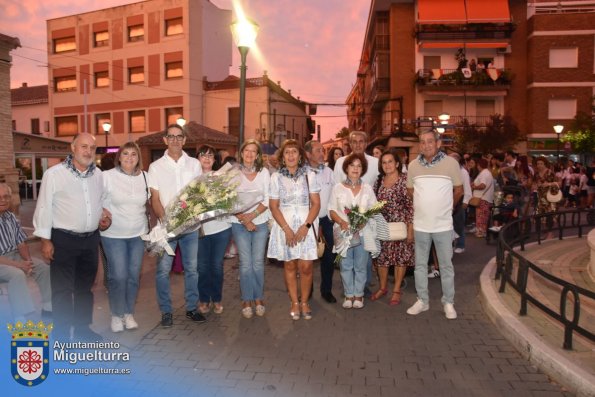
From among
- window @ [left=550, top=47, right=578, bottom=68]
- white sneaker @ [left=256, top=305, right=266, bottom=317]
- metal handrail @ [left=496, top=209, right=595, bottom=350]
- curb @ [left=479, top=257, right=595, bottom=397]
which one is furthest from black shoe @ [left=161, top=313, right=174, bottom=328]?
window @ [left=550, top=47, right=578, bottom=68]

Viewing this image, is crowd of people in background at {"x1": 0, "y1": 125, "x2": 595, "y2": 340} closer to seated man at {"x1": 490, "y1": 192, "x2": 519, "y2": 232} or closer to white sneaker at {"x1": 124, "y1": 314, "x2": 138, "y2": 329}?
white sneaker at {"x1": 124, "y1": 314, "x2": 138, "y2": 329}

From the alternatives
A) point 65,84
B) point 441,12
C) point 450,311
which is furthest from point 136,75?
point 450,311

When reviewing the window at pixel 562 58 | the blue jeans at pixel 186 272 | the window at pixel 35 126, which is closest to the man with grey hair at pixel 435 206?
the blue jeans at pixel 186 272

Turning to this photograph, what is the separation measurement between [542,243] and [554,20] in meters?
27.6

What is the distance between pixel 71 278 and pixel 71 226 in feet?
1.75

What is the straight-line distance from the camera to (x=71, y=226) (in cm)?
471

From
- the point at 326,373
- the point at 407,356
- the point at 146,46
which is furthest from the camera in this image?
the point at 146,46

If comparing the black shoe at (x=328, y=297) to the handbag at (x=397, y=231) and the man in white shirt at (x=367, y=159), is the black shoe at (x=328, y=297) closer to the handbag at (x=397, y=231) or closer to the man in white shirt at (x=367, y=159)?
the handbag at (x=397, y=231)

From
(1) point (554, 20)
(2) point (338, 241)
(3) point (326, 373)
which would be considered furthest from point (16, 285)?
(1) point (554, 20)

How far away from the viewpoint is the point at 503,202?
464 inches

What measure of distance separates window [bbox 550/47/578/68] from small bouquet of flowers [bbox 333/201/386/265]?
32.2 m

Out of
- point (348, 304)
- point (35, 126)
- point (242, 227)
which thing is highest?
point (35, 126)

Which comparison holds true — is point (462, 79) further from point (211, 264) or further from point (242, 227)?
point (211, 264)

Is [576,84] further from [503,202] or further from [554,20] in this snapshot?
[503,202]
